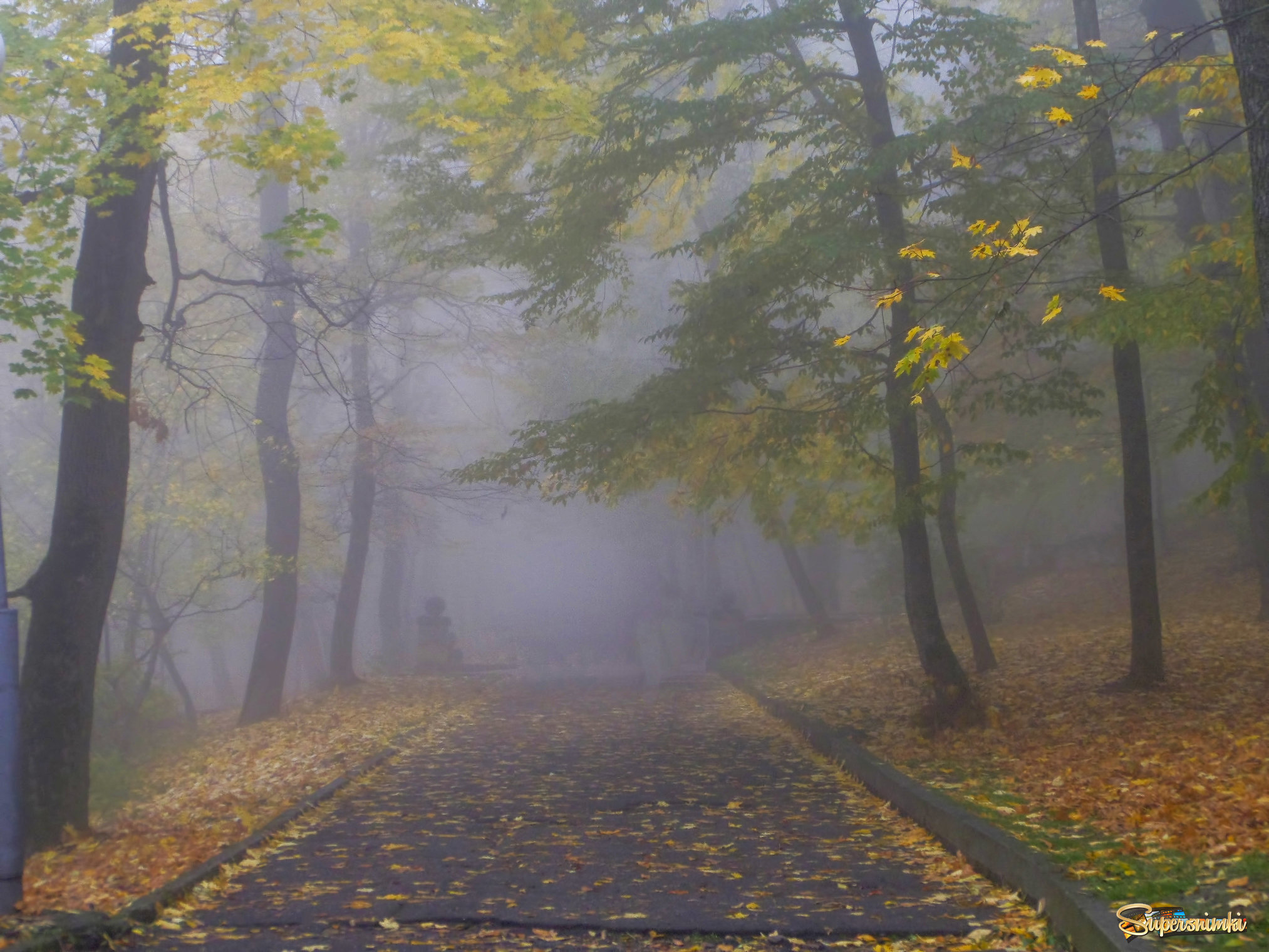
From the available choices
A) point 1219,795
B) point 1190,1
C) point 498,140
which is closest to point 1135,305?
point 1219,795

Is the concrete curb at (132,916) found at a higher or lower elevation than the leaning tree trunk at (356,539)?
lower

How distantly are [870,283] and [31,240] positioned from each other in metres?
9.32

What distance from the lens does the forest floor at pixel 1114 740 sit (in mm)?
5547

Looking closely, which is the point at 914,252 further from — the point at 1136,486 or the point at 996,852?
the point at 1136,486

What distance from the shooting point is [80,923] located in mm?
5344

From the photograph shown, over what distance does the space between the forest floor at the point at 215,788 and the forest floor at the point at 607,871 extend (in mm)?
452

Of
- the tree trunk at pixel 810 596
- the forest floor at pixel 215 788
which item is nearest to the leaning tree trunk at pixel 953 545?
the forest floor at pixel 215 788

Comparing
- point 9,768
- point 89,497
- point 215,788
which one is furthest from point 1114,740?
point 215,788

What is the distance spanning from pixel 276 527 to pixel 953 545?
1138cm

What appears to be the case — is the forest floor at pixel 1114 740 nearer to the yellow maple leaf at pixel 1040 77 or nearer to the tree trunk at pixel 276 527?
the yellow maple leaf at pixel 1040 77

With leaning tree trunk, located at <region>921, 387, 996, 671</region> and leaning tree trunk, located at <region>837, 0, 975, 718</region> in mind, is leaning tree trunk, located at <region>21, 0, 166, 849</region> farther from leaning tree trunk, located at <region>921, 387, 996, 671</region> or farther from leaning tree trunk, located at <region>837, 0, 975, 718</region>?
leaning tree trunk, located at <region>921, 387, 996, 671</region>

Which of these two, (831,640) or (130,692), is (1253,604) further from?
(130,692)

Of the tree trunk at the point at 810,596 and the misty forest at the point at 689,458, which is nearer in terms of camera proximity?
the misty forest at the point at 689,458

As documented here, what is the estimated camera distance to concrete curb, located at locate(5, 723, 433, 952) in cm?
516
